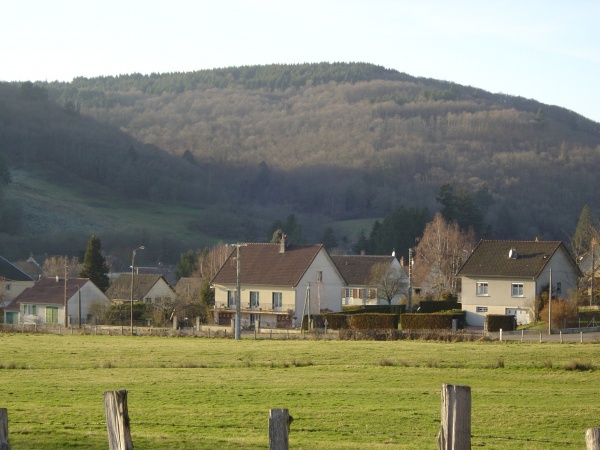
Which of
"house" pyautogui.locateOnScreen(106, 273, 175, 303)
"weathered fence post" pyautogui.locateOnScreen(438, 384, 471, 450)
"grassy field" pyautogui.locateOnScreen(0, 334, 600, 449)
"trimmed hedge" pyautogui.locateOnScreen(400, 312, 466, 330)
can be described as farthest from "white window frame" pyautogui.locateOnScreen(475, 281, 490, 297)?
"weathered fence post" pyautogui.locateOnScreen(438, 384, 471, 450)

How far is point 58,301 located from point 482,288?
3596cm

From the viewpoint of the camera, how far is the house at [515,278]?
72625mm

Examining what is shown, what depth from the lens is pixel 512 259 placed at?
2953 inches

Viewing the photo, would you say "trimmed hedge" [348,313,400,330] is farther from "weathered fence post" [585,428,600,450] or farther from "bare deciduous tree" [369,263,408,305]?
"weathered fence post" [585,428,600,450]

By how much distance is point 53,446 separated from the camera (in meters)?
18.1

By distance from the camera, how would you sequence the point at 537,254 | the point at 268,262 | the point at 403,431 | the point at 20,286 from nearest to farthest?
the point at 403,431, the point at 537,254, the point at 268,262, the point at 20,286

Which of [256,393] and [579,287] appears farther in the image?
[579,287]

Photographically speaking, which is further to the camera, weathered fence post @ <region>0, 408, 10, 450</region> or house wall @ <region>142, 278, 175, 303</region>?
house wall @ <region>142, 278, 175, 303</region>

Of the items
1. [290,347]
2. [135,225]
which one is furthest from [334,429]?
[135,225]

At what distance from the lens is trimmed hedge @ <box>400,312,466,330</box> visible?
63.5 meters

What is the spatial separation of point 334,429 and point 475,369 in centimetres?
1629

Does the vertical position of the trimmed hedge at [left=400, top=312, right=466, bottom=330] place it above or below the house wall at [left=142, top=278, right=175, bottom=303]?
below

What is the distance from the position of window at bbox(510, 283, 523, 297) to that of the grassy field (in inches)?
972

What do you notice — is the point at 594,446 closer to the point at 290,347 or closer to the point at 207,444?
the point at 207,444
